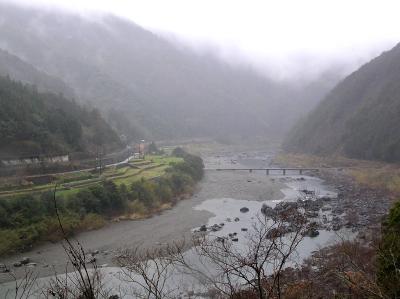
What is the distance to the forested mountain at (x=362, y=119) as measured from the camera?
235 ft

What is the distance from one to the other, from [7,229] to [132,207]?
11337 millimetres

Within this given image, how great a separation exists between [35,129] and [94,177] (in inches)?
360

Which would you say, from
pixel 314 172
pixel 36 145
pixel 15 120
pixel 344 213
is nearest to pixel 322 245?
pixel 344 213

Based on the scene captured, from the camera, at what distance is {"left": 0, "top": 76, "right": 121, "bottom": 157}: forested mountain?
41781 mm

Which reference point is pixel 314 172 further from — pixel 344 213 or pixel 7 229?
pixel 7 229

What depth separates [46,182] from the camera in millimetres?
38344

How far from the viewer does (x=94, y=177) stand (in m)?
41.7

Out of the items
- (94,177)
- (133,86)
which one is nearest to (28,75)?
(94,177)

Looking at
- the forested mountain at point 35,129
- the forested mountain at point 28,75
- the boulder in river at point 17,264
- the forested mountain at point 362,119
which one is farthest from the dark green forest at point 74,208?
the forested mountain at point 28,75

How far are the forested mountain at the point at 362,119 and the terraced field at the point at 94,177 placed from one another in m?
37.8

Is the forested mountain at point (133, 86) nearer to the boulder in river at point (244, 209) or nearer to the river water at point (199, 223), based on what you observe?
the river water at point (199, 223)

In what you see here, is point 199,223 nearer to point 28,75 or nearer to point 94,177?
point 94,177

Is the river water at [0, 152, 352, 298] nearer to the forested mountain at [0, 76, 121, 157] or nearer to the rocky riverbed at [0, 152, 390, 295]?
the rocky riverbed at [0, 152, 390, 295]

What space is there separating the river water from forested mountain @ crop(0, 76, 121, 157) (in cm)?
1548
